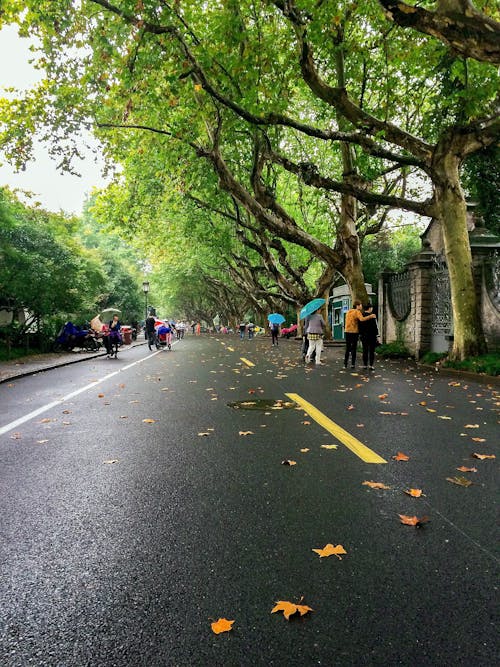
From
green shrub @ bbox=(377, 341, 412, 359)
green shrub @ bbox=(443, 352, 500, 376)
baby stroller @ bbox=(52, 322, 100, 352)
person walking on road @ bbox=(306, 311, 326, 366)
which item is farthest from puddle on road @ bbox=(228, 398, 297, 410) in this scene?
baby stroller @ bbox=(52, 322, 100, 352)

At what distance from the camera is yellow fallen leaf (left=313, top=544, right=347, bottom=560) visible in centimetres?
297

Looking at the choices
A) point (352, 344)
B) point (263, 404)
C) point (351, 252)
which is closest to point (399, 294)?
point (351, 252)

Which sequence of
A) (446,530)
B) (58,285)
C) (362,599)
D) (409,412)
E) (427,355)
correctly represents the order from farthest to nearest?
(58,285) → (427,355) → (409,412) → (446,530) → (362,599)

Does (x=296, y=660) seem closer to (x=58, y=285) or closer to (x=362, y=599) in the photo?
(x=362, y=599)

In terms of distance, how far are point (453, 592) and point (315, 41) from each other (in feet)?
44.0

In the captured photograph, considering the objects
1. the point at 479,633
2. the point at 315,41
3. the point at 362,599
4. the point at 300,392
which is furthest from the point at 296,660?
the point at 315,41

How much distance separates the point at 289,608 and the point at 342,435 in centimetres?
375

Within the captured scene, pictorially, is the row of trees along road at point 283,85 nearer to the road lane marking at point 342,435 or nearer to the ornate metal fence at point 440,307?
the ornate metal fence at point 440,307

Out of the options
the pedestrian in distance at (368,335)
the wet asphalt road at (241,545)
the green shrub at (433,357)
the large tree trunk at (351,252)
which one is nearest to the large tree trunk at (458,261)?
the green shrub at (433,357)

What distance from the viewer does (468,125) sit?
13680 millimetres

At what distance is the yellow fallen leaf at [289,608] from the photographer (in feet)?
7.77

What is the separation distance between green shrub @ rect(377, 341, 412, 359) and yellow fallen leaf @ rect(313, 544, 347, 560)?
16.6m

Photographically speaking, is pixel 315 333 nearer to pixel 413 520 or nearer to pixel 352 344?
pixel 352 344

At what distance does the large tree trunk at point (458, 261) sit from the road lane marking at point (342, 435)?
7.30 m
